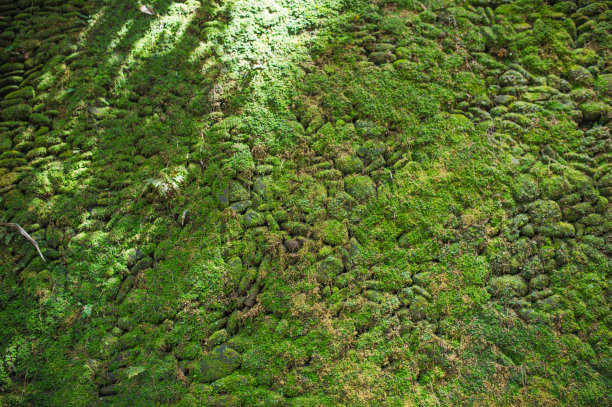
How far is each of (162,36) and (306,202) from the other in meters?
3.58

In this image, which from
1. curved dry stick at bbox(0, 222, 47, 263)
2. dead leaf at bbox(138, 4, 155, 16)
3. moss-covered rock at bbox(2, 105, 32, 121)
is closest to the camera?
curved dry stick at bbox(0, 222, 47, 263)

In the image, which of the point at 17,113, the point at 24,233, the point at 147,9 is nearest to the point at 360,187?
the point at 24,233

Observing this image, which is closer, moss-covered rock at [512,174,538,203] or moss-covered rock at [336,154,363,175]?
moss-covered rock at [512,174,538,203]

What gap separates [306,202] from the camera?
175 inches

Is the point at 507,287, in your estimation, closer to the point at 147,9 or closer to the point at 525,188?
the point at 525,188

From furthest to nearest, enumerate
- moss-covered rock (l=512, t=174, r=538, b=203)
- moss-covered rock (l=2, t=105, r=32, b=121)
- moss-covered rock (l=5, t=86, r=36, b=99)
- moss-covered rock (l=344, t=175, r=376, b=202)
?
moss-covered rock (l=5, t=86, r=36, b=99) < moss-covered rock (l=2, t=105, r=32, b=121) < moss-covered rock (l=344, t=175, r=376, b=202) < moss-covered rock (l=512, t=174, r=538, b=203)

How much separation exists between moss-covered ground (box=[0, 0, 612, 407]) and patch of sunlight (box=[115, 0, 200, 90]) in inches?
1.4

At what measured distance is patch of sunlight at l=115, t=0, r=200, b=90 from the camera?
17.5ft

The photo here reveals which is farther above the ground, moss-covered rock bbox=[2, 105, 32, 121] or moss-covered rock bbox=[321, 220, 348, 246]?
moss-covered rock bbox=[2, 105, 32, 121]

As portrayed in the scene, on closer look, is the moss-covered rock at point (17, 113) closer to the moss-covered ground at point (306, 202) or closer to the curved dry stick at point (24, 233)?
the moss-covered ground at point (306, 202)

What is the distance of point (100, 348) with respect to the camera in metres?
3.84

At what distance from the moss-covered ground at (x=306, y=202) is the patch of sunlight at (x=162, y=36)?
0.12 ft

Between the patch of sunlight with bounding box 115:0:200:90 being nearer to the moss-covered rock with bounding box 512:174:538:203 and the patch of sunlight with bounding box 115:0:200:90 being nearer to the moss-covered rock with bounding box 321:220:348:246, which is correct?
the moss-covered rock with bounding box 321:220:348:246

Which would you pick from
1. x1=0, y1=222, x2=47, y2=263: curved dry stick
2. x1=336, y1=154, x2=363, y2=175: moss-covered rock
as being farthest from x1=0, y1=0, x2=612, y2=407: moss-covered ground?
x1=0, y1=222, x2=47, y2=263: curved dry stick
